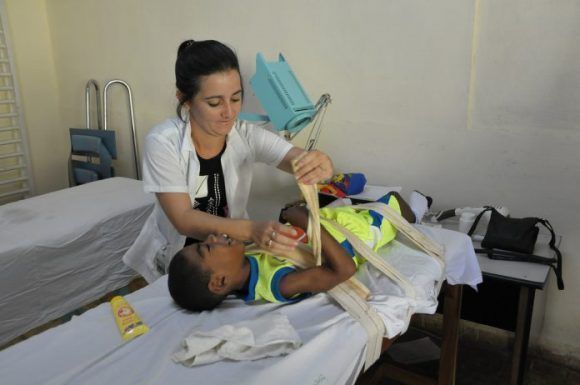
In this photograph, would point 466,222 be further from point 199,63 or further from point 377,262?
point 199,63

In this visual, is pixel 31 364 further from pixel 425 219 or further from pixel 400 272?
pixel 425 219

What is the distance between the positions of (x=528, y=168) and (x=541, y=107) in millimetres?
257

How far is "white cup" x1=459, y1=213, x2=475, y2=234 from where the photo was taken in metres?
2.00

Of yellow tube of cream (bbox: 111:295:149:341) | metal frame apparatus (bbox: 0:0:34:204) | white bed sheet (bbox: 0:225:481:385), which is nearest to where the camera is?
white bed sheet (bbox: 0:225:481:385)

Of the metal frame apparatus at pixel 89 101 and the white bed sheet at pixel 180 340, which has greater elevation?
the metal frame apparatus at pixel 89 101

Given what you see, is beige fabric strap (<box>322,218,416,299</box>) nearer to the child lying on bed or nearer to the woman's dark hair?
the child lying on bed

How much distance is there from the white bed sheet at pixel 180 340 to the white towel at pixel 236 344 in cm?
2

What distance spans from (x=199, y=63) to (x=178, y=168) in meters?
0.32

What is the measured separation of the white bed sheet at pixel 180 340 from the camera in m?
0.96

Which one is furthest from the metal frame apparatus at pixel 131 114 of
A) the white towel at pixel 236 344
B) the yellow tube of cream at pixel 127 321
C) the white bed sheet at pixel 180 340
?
the white towel at pixel 236 344

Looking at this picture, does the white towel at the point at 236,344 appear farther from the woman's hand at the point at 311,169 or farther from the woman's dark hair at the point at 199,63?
the woman's dark hair at the point at 199,63

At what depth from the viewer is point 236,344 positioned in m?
0.99

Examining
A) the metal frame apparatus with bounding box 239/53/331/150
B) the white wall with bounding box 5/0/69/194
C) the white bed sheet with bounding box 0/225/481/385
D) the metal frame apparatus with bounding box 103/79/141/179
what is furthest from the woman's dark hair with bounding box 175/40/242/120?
the white wall with bounding box 5/0/69/194

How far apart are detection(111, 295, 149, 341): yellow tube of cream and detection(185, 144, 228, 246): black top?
44cm
